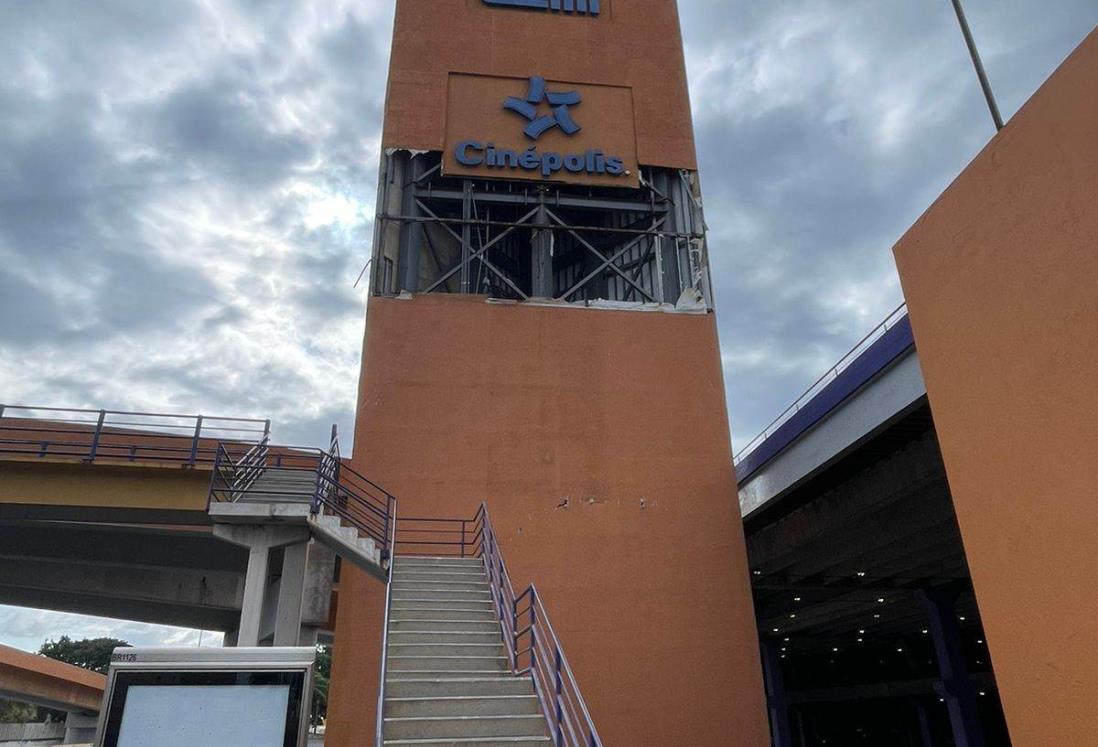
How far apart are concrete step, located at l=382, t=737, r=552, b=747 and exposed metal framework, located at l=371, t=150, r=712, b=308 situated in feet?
35.0

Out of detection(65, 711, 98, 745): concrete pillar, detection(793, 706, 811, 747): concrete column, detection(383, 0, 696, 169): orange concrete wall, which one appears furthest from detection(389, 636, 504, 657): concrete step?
detection(793, 706, 811, 747): concrete column

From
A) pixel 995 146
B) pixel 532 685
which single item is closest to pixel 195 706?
pixel 532 685

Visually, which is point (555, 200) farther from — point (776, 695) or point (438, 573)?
point (776, 695)

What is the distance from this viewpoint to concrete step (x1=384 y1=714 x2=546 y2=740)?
7012 mm

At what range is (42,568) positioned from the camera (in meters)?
19.2

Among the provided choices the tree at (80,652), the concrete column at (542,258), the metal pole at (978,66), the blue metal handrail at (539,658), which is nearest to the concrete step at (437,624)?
the blue metal handrail at (539,658)

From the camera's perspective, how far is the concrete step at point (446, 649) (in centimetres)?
863

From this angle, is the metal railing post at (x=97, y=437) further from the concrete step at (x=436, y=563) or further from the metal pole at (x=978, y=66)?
the metal pole at (x=978, y=66)

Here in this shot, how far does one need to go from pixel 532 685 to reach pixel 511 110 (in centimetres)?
1426

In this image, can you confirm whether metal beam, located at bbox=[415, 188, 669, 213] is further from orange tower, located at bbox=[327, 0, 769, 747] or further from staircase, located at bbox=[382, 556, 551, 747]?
staircase, located at bbox=[382, 556, 551, 747]

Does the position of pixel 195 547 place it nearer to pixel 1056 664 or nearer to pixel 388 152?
pixel 388 152

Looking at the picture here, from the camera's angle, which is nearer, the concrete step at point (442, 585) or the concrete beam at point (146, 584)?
the concrete step at point (442, 585)

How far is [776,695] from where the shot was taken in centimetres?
3519

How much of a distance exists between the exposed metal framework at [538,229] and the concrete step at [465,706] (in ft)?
33.1
